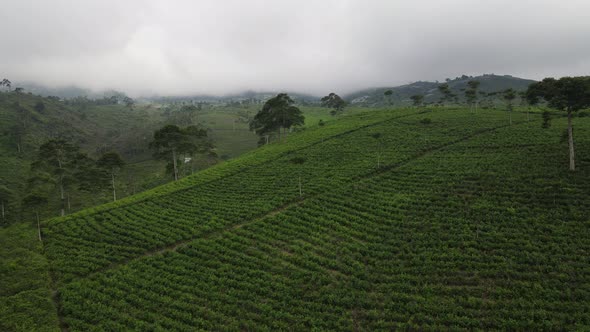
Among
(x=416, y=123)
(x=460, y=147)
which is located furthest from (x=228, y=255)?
(x=416, y=123)

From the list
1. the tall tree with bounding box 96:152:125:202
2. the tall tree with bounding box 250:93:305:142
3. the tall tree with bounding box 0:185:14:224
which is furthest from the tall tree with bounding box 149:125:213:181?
the tall tree with bounding box 0:185:14:224

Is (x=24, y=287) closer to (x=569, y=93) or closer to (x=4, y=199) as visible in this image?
(x=569, y=93)

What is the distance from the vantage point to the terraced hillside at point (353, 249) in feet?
58.1

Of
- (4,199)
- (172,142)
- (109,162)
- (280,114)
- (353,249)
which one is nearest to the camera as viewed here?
(353,249)

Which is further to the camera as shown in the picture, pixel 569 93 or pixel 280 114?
pixel 280 114

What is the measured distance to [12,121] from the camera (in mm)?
138750

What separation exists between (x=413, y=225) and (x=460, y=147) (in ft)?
82.1

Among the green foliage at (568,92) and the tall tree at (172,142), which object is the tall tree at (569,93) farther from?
the tall tree at (172,142)

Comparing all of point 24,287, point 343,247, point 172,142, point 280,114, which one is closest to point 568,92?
point 343,247

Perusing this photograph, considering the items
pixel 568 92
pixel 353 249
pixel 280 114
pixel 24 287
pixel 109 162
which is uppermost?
pixel 280 114

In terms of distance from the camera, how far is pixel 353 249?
79.1 ft

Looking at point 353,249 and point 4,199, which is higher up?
point 353,249

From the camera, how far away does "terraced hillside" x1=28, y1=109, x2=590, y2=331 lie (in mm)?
17703

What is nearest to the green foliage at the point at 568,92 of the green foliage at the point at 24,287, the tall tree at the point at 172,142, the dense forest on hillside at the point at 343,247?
the dense forest on hillside at the point at 343,247
